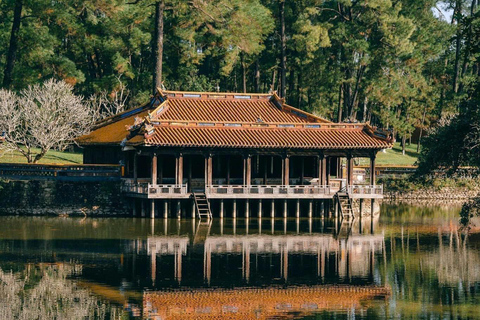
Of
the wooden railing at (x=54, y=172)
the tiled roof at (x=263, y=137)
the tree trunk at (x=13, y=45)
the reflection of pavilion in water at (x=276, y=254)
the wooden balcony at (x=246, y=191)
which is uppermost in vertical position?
the tree trunk at (x=13, y=45)

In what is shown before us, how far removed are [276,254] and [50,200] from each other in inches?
810

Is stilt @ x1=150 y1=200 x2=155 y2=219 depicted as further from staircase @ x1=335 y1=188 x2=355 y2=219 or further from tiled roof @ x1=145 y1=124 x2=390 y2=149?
staircase @ x1=335 y1=188 x2=355 y2=219

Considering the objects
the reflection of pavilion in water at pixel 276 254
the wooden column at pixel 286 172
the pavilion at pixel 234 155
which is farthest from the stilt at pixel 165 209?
the wooden column at pixel 286 172

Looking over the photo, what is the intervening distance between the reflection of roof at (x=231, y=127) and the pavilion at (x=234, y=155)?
0.22 feet

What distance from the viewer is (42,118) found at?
74750 mm

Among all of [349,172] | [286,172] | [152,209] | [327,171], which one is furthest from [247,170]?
[349,172]

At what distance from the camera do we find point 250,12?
8638 centimetres

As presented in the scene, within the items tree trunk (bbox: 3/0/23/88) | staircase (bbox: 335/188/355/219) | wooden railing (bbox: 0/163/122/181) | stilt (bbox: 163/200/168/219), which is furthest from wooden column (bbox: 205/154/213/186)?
tree trunk (bbox: 3/0/23/88)

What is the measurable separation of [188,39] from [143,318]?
192 feet

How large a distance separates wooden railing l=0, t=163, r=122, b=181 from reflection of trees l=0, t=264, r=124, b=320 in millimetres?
20662

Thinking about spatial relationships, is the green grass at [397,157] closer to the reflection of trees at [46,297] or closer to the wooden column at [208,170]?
the wooden column at [208,170]

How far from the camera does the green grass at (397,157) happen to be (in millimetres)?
97956

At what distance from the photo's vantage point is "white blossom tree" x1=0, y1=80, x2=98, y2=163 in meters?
73.0

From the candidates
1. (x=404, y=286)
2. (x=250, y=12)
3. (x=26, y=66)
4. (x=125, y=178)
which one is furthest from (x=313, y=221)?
(x=26, y=66)
